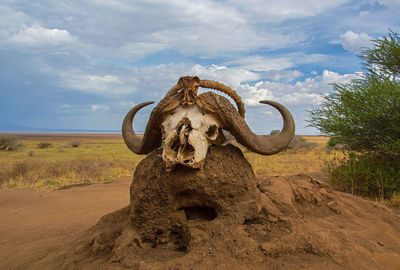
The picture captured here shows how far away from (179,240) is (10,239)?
349 cm

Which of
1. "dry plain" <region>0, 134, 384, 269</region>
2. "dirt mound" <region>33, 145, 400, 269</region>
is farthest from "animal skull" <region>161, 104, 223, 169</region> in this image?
"dry plain" <region>0, 134, 384, 269</region>

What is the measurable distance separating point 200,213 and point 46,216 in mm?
4761

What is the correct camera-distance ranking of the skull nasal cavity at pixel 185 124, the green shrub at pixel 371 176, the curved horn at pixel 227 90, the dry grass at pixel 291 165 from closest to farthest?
the skull nasal cavity at pixel 185 124
the curved horn at pixel 227 90
the green shrub at pixel 371 176
the dry grass at pixel 291 165

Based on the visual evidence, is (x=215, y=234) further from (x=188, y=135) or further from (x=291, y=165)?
(x=291, y=165)

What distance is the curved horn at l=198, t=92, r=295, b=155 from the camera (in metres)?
3.12

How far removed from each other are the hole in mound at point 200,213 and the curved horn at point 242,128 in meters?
0.86

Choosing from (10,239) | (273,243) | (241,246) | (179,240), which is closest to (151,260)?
(179,240)

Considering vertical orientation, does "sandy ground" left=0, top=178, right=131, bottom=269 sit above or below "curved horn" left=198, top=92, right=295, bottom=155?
below

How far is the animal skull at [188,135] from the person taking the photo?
107 inches

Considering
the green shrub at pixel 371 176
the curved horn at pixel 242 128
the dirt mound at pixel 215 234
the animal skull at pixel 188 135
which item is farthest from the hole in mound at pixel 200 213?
the green shrub at pixel 371 176

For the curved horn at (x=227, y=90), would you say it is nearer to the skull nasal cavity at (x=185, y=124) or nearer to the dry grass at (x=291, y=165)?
the skull nasal cavity at (x=185, y=124)

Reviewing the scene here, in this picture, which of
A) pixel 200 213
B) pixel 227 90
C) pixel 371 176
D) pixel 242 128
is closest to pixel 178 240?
pixel 200 213

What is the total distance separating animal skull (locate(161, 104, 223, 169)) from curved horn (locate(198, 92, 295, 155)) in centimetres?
10

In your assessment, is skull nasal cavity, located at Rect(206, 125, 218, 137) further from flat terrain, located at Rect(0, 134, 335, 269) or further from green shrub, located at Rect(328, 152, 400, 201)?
green shrub, located at Rect(328, 152, 400, 201)
